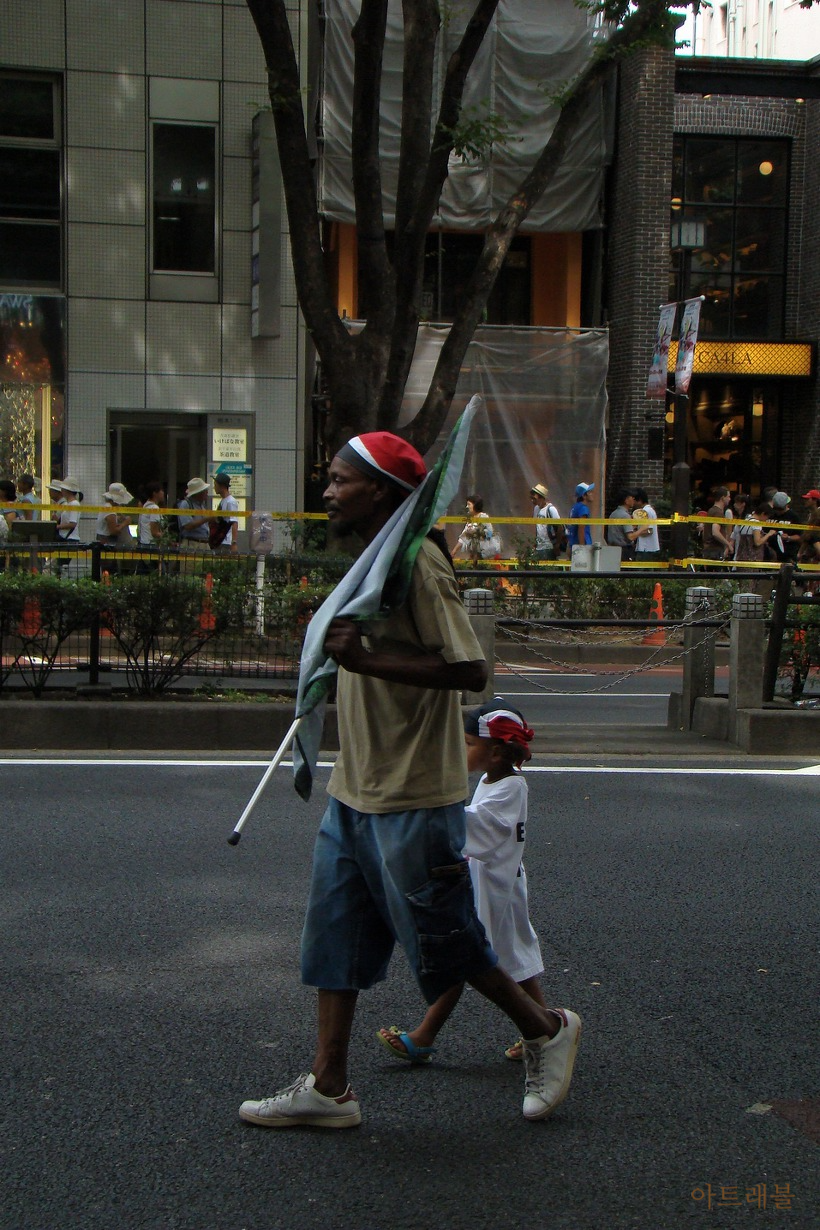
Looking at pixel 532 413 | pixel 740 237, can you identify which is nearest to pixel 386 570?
pixel 532 413

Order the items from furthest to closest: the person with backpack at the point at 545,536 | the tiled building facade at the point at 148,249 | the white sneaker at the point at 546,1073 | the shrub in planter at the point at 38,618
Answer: the tiled building facade at the point at 148,249, the person with backpack at the point at 545,536, the shrub in planter at the point at 38,618, the white sneaker at the point at 546,1073

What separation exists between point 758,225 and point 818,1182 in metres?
25.9

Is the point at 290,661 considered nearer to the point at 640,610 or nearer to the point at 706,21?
the point at 640,610

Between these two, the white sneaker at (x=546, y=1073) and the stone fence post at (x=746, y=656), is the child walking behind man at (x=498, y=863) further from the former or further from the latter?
the stone fence post at (x=746, y=656)

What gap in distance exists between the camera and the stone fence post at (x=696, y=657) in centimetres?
1101

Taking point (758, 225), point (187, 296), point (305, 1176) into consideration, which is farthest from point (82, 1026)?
point (758, 225)

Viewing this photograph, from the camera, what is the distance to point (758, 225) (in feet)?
89.4

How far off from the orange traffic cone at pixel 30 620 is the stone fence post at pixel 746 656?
4991mm

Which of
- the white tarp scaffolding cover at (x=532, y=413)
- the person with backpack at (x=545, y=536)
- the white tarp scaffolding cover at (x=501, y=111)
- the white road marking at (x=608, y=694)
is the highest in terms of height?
the white tarp scaffolding cover at (x=501, y=111)

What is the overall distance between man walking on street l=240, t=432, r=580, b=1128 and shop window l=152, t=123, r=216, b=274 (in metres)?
19.4

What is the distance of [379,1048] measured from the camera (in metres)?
4.46

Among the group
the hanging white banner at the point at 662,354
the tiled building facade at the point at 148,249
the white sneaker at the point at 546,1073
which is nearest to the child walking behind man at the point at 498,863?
the white sneaker at the point at 546,1073

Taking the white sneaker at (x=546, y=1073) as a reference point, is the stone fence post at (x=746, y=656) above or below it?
above

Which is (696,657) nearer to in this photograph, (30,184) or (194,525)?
(194,525)
